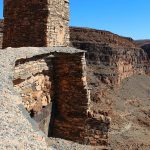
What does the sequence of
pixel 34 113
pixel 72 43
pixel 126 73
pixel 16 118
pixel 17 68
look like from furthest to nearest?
pixel 126 73, pixel 72 43, pixel 34 113, pixel 17 68, pixel 16 118

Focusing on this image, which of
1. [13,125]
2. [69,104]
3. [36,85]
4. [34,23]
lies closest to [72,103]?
[69,104]

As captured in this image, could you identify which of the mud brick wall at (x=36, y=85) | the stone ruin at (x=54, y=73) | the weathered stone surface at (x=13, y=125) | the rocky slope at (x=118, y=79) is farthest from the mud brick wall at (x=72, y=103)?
the rocky slope at (x=118, y=79)

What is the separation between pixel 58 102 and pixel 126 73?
42.1 m

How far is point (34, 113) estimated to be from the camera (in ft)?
32.4

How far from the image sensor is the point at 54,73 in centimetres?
1141

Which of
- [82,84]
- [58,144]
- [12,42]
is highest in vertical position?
[12,42]

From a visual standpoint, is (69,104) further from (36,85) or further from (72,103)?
(36,85)

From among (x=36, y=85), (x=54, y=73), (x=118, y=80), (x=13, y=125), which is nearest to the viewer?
(x=13, y=125)

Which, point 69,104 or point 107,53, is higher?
point 107,53

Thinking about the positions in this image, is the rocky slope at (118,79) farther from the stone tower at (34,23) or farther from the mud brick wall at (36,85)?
the mud brick wall at (36,85)

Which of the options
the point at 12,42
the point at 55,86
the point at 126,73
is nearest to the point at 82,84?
the point at 55,86

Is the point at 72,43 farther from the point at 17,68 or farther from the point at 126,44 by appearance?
the point at 17,68

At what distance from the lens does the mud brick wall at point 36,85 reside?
8.84 meters

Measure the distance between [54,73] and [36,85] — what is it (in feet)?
4.70
